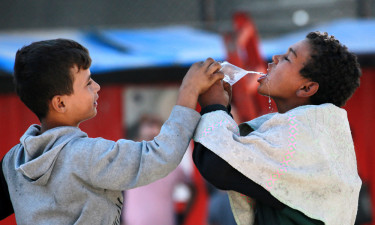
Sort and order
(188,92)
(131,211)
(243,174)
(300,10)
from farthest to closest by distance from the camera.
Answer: (300,10) → (131,211) → (188,92) → (243,174)

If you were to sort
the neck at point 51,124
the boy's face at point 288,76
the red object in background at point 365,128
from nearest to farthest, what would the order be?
the neck at point 51,124 < the boy's face at point 288,76 < the red object in background at point 365,128

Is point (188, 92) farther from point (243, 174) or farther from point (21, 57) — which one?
point (21, 57)

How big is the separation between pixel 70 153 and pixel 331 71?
0.83 meters

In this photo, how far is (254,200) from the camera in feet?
5.56

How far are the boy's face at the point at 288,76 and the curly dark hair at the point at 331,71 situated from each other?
2 centimetres

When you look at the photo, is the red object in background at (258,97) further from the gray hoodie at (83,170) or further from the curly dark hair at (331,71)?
the gray hoodie at (83,170)

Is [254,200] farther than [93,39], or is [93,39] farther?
[93,39]

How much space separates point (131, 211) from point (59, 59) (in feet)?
9.55

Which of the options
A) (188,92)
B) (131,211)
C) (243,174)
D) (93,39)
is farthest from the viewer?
(93,39)

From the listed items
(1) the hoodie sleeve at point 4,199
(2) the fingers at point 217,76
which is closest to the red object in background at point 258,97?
(2) the fingers at point 217,76

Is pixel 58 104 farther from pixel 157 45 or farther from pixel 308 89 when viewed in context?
pixel 157 45

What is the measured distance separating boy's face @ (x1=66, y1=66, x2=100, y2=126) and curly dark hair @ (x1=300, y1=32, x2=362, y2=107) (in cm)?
67

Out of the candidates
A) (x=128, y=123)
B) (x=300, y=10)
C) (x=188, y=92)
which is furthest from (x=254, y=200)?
(x=300, y=10)

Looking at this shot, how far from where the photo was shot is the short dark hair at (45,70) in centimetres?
158
